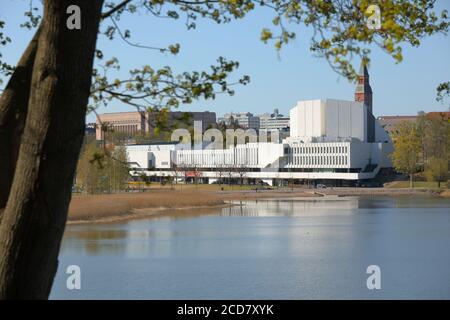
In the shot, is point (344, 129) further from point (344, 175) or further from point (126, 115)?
point (126, 115)

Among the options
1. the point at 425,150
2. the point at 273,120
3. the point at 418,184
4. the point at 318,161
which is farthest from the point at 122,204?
the point at 273,120

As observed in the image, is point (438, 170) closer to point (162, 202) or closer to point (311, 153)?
point (311, 153)

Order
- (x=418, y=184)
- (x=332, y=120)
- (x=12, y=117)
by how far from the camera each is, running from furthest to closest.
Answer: (x=332, y=120) < (x=418, y=184) < (x=12, y=117)

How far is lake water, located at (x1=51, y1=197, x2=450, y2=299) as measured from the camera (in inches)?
530

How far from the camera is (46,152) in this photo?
106 inches

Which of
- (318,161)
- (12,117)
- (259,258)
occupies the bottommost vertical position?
(259,258)

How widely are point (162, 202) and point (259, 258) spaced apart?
2270cm

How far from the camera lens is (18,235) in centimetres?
271

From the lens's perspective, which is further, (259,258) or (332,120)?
(332,120)

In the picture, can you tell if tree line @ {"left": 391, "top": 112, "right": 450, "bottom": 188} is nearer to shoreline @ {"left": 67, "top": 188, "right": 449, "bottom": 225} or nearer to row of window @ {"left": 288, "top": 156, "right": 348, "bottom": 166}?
shoreline @ {"left": 67, "top": 188, "right": 449, "bottom": 225}

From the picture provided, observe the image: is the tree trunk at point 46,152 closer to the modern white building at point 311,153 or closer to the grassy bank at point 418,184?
the grassy bank at point 418,184

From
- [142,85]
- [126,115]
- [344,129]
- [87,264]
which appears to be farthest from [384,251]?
[126,115]

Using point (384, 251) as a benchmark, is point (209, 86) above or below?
above

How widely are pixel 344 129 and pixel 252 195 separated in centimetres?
1725
